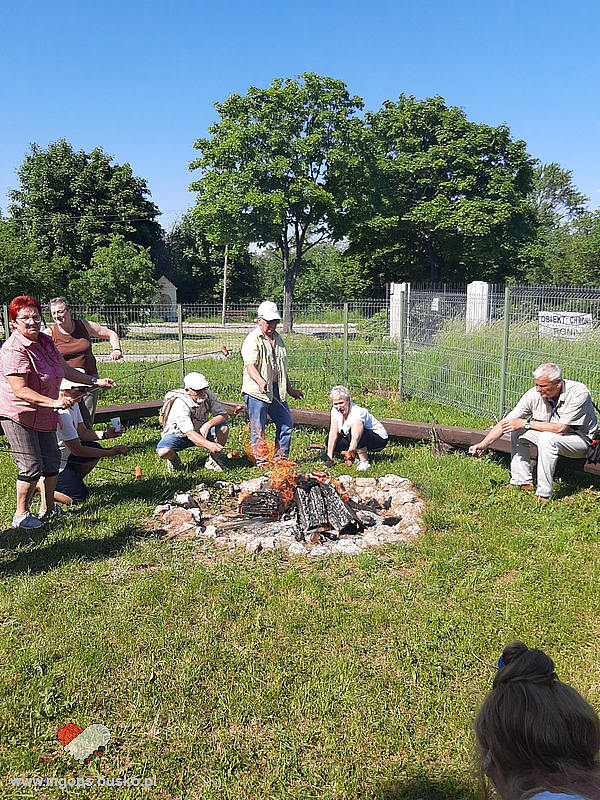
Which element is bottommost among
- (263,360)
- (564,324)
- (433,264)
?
(263,360)

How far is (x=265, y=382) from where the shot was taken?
688 centimetres

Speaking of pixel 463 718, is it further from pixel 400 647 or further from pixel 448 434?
→ pixel 448 434

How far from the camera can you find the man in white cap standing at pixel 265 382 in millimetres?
6887

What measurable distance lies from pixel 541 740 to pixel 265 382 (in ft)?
18.1

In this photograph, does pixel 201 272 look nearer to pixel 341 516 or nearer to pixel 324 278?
pixel 324 278

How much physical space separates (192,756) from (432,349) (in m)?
8.85

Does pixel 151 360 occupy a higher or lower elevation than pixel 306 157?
lower

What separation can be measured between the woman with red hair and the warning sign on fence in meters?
6.05

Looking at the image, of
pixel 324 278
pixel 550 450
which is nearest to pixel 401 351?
pixel 550 450

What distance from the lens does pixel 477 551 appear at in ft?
16.6

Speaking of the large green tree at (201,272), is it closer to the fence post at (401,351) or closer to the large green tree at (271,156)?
the large green tree at (271,156)

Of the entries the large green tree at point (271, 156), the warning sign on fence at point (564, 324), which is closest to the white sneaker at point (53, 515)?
the warning sign on fence at point (564, 324)

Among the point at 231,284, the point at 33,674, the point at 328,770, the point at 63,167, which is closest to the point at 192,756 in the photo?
the point at 328,770

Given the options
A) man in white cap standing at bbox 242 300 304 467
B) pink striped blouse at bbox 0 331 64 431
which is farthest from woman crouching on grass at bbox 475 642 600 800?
man in white cap standing at bbox 242 300 304 467
